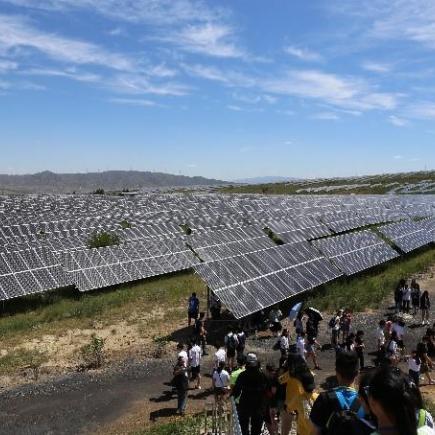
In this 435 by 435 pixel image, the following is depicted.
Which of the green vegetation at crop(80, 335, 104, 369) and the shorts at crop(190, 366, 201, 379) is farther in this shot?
the green vegetation at crop(80, 335, 104, 369)

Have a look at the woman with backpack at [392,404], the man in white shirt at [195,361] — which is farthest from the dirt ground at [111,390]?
the woman with backpack at [392,404]

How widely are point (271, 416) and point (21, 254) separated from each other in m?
20.1

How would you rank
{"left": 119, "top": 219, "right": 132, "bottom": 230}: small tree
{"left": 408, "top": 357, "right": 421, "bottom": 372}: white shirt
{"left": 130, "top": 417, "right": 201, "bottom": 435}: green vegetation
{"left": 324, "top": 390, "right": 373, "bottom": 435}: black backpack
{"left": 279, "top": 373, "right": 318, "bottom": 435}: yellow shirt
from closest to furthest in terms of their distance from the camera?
{"left": 324, "top": 390, "right": 373, "bottom": 435}: black backpack < {"left": 279, "top": 373, "right": 318, "bottom": 435}: yellow shirt < {"left": 130, "top": 417, "right": 201, "bottom": 435}: green vegetation < {"left": 408, "top": 357, "right": 421, "bottom": 372}: white shirt < {"left": 119, "top": 219, "right": 132, "bottom": 230}: small tree

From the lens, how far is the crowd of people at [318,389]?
4152mm

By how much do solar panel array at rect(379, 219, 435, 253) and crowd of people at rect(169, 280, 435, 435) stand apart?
1915cm

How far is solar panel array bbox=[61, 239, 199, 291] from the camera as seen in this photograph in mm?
26641

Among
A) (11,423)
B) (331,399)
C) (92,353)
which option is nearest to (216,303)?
(92,353)

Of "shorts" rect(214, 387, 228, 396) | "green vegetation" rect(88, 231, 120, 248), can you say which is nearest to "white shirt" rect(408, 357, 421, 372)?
"shorts" rect(214, 387, 228, 396)

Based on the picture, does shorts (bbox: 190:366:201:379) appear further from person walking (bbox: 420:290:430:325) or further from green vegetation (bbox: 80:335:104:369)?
person walking (bbox: 420:290:430:325)

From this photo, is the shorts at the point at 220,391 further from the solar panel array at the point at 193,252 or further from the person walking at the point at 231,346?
the solar panel array at the point at 193,252

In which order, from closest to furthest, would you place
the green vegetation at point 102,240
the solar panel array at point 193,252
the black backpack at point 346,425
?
the black backpack at point 346,425 → the solar panel array at point 193,252 → the green vegetation at point 102,240

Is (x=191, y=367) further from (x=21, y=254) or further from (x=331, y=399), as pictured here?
(x=21, y=254)

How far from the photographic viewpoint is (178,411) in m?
13.6

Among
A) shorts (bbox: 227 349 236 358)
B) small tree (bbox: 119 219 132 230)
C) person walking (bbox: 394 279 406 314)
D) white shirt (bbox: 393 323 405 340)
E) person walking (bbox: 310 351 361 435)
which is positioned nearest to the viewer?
person walking (bbox: 310 351 361 435)
